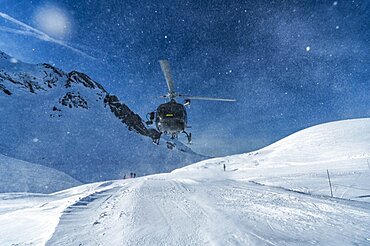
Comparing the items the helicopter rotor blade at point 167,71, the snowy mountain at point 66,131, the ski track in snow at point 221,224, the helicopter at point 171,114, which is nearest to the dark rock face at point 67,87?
the snowy mountain at point 66,131

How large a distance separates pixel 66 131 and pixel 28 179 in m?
46.4

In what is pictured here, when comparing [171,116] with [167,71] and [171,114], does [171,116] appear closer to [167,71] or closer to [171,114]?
[171,114]

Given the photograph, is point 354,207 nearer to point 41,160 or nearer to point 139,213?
point 139,213

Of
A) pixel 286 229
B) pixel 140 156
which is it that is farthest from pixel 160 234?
pixel 140 156

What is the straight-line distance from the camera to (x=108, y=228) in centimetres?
451

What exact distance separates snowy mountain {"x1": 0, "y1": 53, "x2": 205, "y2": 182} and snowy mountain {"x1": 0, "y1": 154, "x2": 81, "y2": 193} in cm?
1653

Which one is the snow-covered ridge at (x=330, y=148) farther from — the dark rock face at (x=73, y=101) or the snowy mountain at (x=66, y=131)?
the dark rock face at (x=73, y=101)

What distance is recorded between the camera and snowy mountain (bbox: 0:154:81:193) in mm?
22453

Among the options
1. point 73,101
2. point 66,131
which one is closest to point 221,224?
point 66,131

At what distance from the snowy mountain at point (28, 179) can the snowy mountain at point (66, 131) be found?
1653 centimetres

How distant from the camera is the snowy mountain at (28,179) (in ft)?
73.7

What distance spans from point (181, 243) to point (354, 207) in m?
4.70

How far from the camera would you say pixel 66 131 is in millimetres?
67438

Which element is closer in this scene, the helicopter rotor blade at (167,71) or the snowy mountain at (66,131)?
the helicopter rotor blade at (167,71)
